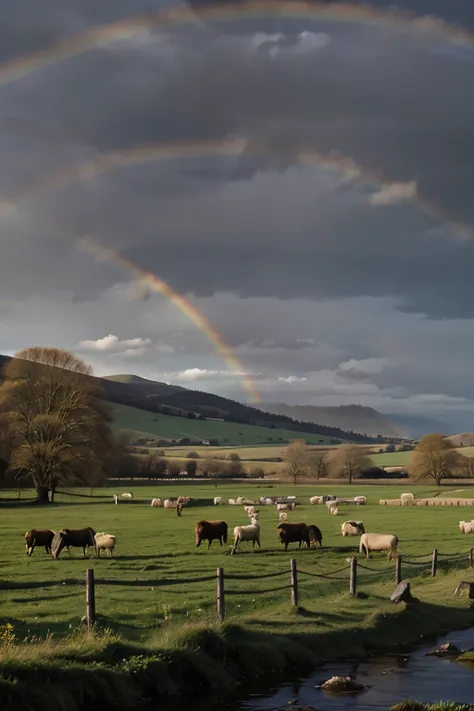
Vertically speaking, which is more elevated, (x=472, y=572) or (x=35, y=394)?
(x=35, y=394)

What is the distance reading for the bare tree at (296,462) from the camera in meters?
155

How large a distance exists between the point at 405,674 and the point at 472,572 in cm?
1532

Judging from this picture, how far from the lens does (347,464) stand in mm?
157500

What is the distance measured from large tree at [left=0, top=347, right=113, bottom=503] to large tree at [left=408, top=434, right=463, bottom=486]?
2314 inches

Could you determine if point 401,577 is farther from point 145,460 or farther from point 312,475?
point 145,460

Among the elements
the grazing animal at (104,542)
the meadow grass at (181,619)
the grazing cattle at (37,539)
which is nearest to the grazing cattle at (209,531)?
the meadow grass at (181,619)

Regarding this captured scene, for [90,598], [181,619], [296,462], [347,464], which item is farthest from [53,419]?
[347,464]

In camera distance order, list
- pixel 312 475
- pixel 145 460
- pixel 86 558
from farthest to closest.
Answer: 1. pixel 145 460
2. pixel 312 475
3. pixel 86 558

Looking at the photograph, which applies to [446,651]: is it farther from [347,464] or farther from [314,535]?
[347,464]

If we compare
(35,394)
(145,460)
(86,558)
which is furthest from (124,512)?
(145,460)

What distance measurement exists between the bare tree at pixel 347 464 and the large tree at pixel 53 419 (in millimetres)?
74500

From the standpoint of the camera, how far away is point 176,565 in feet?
113

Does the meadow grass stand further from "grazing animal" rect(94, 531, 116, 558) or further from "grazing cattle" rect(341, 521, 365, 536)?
"grazing cattle" rect(341, 521, 365, 536)

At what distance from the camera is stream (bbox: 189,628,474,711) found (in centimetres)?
1672
